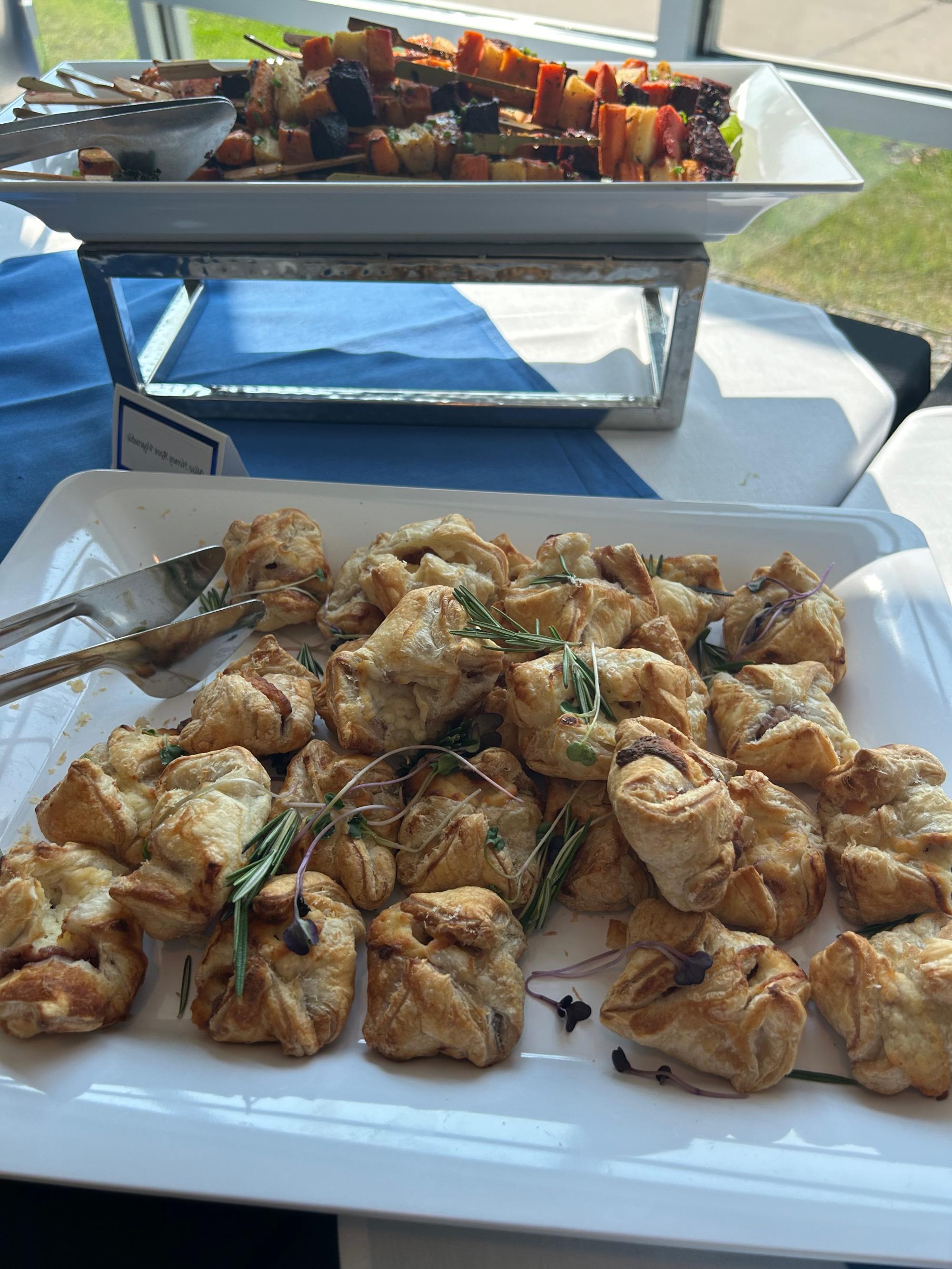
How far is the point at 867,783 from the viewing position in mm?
1205

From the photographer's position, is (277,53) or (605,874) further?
(277,53)

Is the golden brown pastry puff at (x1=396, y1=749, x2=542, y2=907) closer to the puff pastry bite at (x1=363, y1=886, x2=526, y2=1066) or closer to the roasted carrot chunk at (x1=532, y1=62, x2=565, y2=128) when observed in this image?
the puff pastry bite at (x1=363, y1=886, x2=526, y2=1066)

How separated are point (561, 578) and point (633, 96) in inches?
56.7

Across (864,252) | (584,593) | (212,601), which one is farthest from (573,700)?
(864,252)

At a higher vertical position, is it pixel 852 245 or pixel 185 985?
pixel 185 985

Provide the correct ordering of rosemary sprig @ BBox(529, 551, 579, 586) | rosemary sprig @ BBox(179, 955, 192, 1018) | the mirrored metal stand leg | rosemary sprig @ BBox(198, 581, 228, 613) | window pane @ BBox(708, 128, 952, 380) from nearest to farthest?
rosemary sprig @ BBox(179, 955, 192, 1018)
rosemary sprig @ BBox(529, 551, 579, 586)
rosemary sprig @ BBox(198, 581, 228, 613)
the mirrored metal stand leg
window pane @ BBox(708, 128, 952, 380)

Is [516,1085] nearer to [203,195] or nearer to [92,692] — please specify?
[92,692]

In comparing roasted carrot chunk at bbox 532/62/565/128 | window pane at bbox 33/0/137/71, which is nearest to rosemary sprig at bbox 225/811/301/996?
roasted carrot chunk at bbox 532/62/565/128

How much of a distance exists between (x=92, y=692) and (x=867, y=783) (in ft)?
3.67

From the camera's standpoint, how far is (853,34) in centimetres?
377

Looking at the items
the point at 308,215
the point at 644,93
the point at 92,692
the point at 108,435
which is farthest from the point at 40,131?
the point at 644,93

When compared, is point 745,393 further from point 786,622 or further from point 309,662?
point 309,662

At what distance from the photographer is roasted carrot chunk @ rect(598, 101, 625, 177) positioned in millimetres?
2021

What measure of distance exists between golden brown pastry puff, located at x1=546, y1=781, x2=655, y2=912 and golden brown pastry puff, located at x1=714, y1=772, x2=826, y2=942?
10 cm
